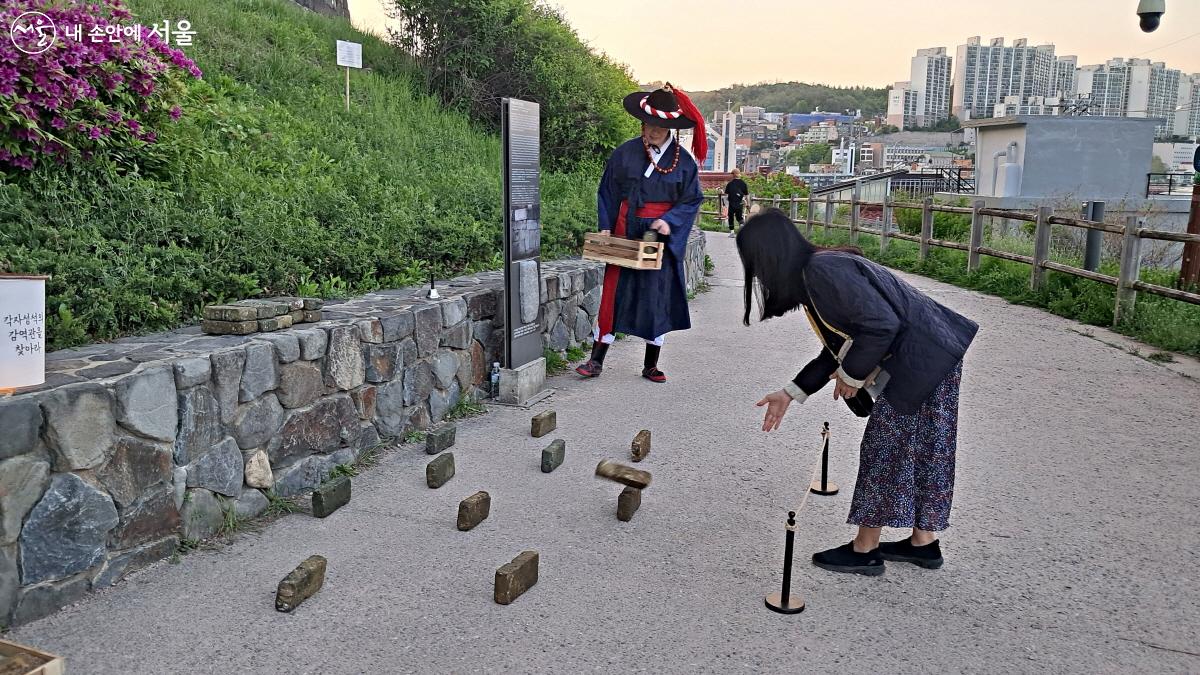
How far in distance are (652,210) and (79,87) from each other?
3.70m

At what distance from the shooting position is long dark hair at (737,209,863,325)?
3.29m

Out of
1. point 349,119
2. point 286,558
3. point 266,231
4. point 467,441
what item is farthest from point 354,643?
point 349,119

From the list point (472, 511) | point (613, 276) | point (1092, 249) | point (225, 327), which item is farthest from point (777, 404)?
point (1092, 249)

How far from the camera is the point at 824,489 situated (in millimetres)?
4426

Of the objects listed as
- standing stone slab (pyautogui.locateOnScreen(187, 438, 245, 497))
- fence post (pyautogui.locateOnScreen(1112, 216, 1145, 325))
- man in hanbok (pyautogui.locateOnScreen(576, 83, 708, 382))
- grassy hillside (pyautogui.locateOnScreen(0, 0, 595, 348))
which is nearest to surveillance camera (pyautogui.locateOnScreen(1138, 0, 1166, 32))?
fence post (pyautogui.locateOnScreen(1112, 216, 1145, 325))

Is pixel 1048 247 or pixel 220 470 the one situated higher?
pixel 1048 247

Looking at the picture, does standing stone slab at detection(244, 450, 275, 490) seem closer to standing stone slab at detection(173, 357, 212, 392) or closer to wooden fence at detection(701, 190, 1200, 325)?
standing stone slab at detection(173, 357, 212, 392)

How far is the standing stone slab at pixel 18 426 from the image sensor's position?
2.86 meters

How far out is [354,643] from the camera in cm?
300

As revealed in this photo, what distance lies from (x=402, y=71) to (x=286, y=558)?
403 inches

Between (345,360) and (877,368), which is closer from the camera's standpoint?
(877,368)

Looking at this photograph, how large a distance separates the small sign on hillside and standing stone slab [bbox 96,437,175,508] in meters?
7.24

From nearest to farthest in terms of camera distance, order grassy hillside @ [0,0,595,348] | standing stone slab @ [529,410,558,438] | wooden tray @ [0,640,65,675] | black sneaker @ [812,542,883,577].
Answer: wooden tray @ [0,640,65,675]
black sneaker @ [812,542,883,577]
grassy hillside @ [0,0,595,348]
standing stone slab @ [529,410,558,438]

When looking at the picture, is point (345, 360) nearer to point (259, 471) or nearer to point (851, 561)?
point (259, 471)
